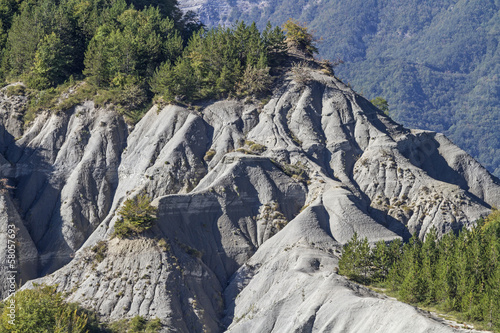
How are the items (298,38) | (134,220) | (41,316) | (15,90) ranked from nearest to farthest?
(41,316), (134,220), (15,90), (298,38)

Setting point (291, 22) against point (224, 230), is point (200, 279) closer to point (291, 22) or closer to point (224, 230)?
point (224, 230)

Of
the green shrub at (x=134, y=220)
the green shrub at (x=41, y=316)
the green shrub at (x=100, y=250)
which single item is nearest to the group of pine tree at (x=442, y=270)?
the green shrub at (x=134, y=220)

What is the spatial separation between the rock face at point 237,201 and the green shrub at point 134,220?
2.94ft

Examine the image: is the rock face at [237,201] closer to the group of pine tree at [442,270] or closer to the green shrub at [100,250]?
the green shrub at [100,250]

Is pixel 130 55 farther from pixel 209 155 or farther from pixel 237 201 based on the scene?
pixel 237 201

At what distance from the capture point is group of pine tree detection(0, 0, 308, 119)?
92500 millimetres

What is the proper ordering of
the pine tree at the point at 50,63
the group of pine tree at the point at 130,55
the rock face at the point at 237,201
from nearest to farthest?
the rock face at the point at 237,201 → the group of pine tree at the point at 130,55 → the pine tree at the point at 50,63

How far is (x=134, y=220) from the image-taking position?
72500 mm

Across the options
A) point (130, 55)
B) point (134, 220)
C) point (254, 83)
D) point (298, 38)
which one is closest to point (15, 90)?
point (130, 55)

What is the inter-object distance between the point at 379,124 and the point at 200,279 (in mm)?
31714

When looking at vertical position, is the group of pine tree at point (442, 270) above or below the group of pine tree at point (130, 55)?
below

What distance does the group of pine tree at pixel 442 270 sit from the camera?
59531 mm

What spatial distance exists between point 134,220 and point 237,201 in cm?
1139

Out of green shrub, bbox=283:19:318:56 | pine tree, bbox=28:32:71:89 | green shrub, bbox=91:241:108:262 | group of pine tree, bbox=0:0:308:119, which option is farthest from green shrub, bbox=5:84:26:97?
green shrub, bbox=283:19:318:56
